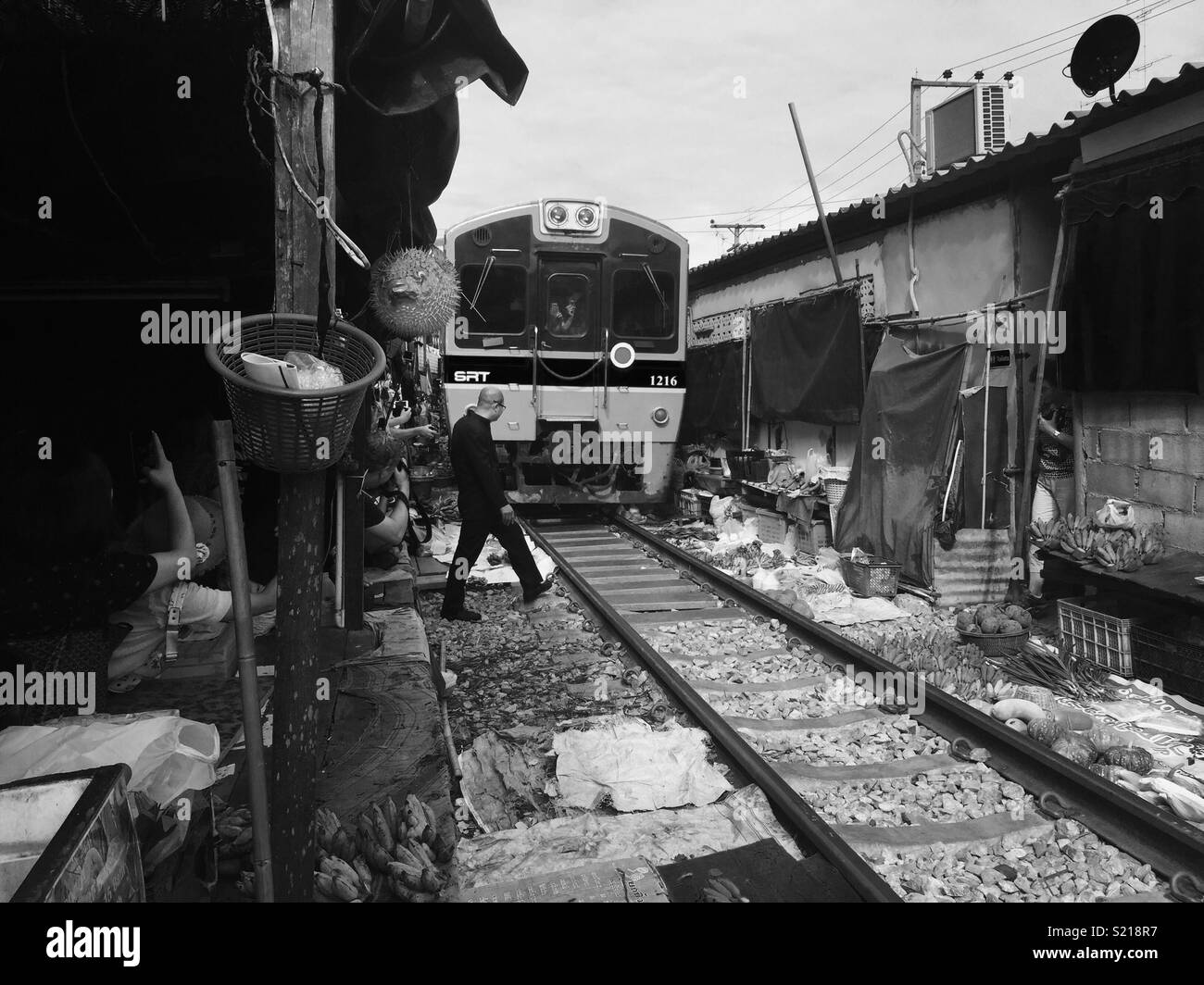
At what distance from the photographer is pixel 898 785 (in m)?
3.74

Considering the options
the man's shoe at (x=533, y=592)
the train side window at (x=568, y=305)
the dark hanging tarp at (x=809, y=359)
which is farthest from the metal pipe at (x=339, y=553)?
the dark hanging tarp at (x=809, y=359)

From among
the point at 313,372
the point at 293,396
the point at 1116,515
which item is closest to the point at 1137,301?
the point at 1116,515

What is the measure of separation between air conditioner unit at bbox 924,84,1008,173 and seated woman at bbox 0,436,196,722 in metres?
10.1

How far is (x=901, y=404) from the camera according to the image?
8.10m

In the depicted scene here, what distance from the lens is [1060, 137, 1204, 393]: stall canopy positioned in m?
5.49

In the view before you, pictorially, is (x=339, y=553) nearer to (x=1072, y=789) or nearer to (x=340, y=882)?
(x=340, y=882)

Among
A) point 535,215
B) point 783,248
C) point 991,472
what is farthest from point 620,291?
point 991,472

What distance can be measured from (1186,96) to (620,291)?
584 cm

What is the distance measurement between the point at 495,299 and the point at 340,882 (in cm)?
792

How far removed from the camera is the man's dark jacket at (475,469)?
680cm

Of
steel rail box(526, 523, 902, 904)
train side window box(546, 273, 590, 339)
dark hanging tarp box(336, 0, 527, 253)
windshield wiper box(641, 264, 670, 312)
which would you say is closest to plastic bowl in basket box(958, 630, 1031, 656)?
steel rail box(526, 523, 902, 904)

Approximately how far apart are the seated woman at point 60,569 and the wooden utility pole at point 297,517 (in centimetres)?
125

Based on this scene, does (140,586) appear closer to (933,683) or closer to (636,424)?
(933,683)

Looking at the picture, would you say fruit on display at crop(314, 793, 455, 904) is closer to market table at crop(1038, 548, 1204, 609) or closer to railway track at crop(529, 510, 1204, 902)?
railway track at crop(529, 510, 1204, 902)
